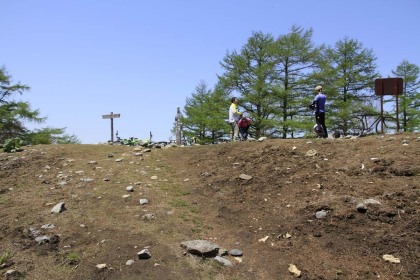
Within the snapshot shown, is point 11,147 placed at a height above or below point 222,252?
above

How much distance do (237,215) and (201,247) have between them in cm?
153

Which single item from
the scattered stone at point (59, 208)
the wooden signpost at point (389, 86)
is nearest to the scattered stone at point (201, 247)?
the scattered stone at point (59, 208)

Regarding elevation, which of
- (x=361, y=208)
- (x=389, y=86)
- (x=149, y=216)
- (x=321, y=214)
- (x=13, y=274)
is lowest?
(x=13, y=274)

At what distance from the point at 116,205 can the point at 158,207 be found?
3.12ft

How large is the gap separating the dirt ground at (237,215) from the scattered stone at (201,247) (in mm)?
129

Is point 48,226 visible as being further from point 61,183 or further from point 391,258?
point 391,258

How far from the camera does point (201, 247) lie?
6008 millimetres

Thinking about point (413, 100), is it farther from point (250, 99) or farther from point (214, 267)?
point (214, 267)

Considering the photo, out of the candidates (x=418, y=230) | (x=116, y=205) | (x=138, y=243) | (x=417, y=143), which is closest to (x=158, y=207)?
(x=116, y=205)

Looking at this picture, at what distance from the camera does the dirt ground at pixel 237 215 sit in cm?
560

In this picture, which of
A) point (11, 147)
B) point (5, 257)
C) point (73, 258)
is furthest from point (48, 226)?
point (11, 147)

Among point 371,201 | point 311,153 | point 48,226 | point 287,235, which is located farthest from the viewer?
point 311,153

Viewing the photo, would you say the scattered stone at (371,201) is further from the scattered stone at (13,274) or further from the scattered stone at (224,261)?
the scattered stone at (13,274)

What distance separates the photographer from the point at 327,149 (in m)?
9.38
